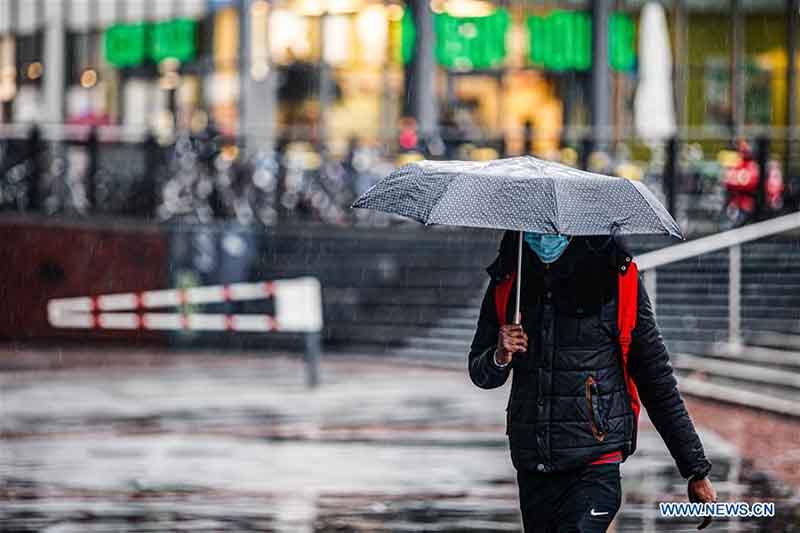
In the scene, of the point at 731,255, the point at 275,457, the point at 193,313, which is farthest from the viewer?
the point at 193,313

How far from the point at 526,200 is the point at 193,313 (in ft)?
58.9

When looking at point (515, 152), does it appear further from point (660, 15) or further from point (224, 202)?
point (660, 15)

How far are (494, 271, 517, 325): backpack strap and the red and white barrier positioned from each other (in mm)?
11777

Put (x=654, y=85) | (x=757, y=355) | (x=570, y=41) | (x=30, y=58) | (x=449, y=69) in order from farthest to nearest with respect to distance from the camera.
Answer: (x=30, y=58) < (x=570, y=41) < (x=449, y=69) < (x=654, y=85) < (x=757, y=355)

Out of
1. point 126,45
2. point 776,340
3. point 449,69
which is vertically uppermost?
point 126,45

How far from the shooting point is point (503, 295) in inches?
246

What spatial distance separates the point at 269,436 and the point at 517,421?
8.47 meters

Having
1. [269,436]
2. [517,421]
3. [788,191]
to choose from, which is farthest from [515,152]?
[517,421]

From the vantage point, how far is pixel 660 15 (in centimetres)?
3547

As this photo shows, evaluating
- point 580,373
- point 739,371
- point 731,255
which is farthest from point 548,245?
point 731,255

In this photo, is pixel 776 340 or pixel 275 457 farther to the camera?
pixel 776 340

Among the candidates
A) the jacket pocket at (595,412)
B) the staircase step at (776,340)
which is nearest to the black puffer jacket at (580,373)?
the jacket pocket at (595,412)

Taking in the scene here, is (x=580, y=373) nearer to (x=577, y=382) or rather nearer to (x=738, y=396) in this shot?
(x=577, y=382)

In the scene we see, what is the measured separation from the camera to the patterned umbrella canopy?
5992 mm
